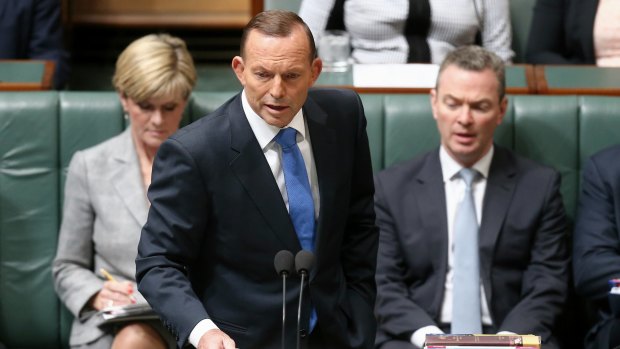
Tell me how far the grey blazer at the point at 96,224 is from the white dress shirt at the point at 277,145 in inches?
39.2

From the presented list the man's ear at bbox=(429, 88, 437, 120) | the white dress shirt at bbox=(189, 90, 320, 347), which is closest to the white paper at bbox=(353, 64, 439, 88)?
the man's ear at bbox=(429, 88, 437, 120)

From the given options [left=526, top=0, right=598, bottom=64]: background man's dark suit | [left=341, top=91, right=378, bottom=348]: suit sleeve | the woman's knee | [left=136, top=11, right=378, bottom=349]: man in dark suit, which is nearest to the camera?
[left=136, top=11, right=378, bottom=349]: man in dark suit

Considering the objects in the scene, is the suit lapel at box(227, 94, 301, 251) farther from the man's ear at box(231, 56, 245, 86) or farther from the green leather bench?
the green leather bench

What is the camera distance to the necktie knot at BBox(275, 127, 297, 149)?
2379 mm

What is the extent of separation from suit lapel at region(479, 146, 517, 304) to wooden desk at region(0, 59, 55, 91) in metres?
1.43

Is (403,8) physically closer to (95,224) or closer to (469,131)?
(469,131)

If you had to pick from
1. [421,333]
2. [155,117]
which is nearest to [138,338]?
[155,117]

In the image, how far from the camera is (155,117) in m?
3.31

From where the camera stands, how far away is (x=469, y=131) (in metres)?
3.27

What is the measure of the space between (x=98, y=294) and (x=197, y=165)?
42.3 inches

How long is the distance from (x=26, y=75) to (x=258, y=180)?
63.2 inches

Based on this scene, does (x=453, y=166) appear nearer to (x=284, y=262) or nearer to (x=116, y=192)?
(x=116, y=192)

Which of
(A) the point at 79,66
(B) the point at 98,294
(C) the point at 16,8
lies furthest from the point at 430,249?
(A) the point at 79,66

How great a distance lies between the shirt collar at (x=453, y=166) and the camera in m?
3.31
